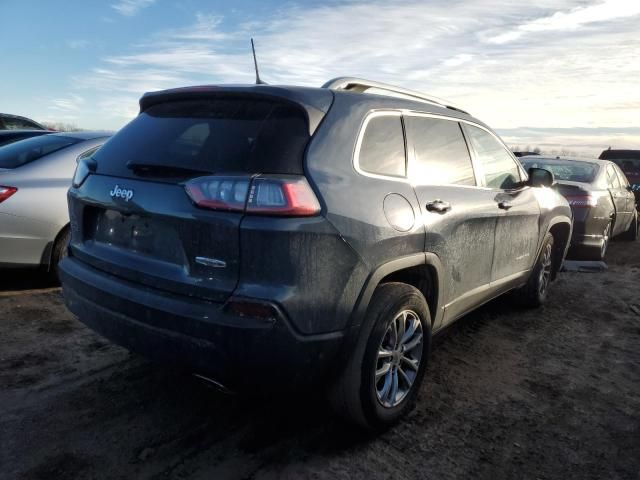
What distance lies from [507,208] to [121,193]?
2807 millimetres

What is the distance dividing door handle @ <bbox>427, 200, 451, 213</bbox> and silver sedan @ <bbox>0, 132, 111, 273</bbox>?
11.2 feet

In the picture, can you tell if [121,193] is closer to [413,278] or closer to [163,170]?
[163,170]

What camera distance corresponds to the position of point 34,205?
188 inches

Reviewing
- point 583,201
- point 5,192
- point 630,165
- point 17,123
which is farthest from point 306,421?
point 17,123

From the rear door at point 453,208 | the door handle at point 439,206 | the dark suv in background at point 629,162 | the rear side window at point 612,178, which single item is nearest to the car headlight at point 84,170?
the rear door at point 453,208

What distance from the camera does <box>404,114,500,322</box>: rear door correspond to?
3154 mm

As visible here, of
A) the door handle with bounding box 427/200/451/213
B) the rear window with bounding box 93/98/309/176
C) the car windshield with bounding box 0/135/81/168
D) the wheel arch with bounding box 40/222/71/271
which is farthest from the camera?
the car windshield with bounding box 0/135/81/168

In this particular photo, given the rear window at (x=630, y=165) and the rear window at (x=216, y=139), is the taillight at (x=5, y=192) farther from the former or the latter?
the rear window at (x=630, y=165)

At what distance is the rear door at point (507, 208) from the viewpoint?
404cm

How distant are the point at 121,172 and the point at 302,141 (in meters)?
0.98

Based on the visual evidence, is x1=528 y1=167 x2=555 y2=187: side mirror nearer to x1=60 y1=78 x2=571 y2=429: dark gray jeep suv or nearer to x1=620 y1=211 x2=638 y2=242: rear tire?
x1=60 y1=78 x2=571 y2=429: dark gray jeep suv

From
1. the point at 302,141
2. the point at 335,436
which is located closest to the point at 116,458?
the point at 335,436

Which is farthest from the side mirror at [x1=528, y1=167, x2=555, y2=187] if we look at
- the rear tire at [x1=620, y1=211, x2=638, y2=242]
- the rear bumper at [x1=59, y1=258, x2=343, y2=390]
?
the rear tire at [x1=620, y1=211, x2=638, y2=242]

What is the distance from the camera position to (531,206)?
4672mm
